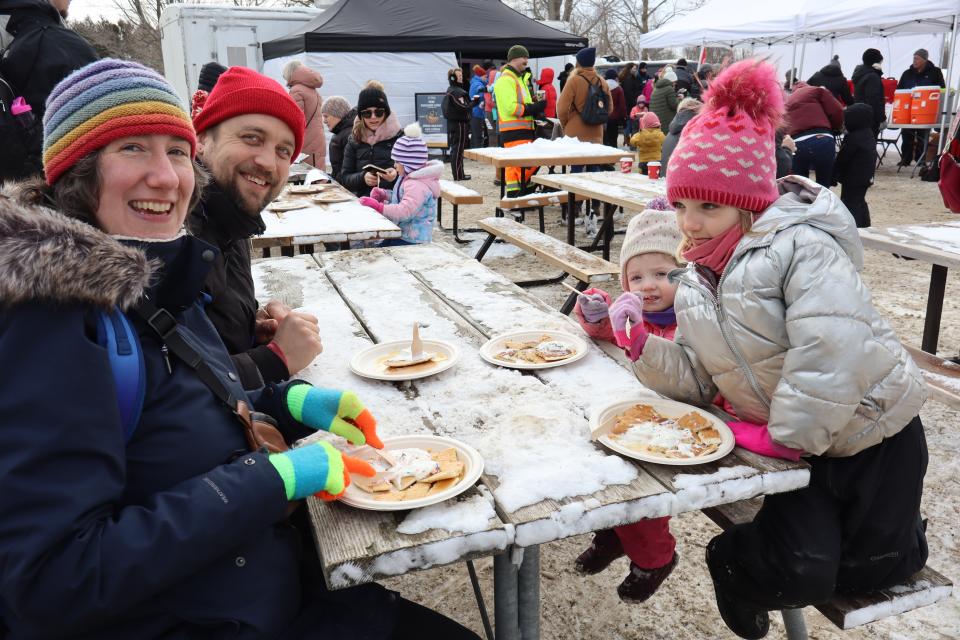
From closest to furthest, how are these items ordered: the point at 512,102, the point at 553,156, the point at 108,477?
the point at 108,477
the point at 553,156
the point at 512,102

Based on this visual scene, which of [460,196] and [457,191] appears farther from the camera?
[457,191]

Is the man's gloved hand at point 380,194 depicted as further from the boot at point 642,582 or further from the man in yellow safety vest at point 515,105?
the boot at point 642,582

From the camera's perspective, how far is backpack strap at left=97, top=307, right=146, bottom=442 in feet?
3.72

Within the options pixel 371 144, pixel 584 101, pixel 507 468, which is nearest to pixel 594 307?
pixel 507 468

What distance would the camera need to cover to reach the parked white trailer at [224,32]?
16.2 meters

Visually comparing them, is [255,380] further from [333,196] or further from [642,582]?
[333,196]

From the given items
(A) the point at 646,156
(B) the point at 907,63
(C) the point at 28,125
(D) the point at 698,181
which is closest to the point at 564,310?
(D) the point at 698,181

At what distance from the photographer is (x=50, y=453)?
1.01 metres

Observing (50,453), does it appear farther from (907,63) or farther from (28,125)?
(907,63)

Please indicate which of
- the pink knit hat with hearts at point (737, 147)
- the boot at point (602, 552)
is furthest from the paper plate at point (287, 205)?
the pink knit hat with hearts at point (737, 147)

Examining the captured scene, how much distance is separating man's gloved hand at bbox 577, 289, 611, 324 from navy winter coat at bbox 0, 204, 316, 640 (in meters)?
1.27

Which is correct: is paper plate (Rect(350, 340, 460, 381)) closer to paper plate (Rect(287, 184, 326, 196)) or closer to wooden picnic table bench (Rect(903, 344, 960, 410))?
wooden picnic table bench (Rect(903, 344, 960, 410))

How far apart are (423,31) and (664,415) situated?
48.9 ft

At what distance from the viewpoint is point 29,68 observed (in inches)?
162
